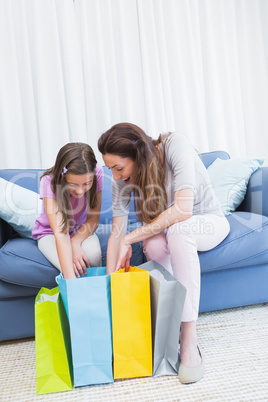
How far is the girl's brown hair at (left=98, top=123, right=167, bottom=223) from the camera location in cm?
116

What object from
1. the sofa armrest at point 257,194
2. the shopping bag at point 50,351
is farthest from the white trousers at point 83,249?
the sofa armrest at point 257,194

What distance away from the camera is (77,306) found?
3.26 feet

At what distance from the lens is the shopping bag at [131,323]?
3.29ft

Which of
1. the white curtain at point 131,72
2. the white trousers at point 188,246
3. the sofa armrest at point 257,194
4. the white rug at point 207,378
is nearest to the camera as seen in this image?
the white rug at point 207,378

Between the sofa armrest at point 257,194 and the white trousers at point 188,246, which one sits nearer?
the white trousers at point 188,246

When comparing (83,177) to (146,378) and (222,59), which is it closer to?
(146,378)

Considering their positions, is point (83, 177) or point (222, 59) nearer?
point (83, 177)

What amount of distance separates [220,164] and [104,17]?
1353mm

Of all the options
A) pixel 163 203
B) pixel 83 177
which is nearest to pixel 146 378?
pixel 163 203

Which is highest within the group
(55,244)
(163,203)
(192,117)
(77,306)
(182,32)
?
(182,32)

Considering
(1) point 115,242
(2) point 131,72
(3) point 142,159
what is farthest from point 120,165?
(2) point 131,72

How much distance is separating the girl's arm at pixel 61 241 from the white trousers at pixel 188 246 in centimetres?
28

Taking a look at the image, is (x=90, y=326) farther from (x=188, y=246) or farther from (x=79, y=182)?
(x=79, y=182)

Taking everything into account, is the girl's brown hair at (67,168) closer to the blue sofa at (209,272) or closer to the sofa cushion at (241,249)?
the blue sofa at (209,272)
